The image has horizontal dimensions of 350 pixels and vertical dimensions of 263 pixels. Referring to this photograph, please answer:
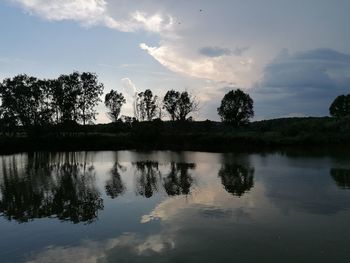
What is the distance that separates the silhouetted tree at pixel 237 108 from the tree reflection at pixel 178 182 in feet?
198

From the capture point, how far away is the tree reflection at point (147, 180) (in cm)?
2520

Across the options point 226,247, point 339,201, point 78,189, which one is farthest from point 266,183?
point 226,247

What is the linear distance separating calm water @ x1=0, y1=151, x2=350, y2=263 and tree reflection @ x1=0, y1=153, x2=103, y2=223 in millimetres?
56

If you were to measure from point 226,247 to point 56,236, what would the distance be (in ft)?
20.8

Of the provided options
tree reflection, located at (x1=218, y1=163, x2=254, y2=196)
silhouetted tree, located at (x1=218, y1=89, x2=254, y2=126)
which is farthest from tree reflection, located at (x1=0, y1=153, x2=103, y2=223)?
silhouetted tree, located at (x1=218, y1=89, x2=254, y2=126)

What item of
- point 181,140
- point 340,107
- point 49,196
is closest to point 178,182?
point 49,196

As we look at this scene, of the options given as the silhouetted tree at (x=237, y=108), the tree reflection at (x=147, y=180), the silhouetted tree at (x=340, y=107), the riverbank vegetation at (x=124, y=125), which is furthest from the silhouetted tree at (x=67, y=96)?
the silhouetted tree at (x=340, y=107)

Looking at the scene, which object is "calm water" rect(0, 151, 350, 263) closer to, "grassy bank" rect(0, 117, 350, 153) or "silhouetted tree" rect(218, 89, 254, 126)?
"grassy bank" rect(0, 117, 350, 153)

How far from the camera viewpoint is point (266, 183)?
27.6m

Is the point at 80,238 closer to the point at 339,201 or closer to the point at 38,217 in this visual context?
the point at 38,217

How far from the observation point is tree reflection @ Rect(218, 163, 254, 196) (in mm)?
24969

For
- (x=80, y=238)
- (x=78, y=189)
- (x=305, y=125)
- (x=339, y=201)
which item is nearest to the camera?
(x=80, y=238)

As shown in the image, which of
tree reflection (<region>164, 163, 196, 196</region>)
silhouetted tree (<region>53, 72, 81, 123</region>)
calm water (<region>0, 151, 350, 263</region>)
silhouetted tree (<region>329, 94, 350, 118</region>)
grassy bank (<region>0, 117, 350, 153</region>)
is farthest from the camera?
silhouetted tree (<region>329, 94, 350, 118</region>)

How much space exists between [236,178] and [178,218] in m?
13.6
